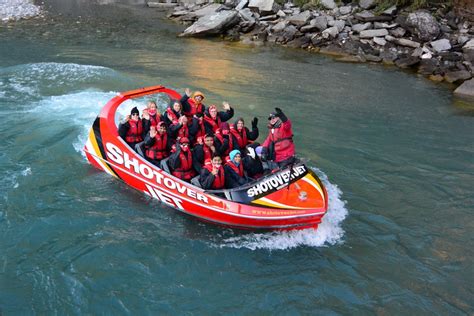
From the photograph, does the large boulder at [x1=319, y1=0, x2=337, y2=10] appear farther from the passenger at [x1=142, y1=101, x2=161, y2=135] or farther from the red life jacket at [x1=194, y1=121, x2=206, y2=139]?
the passenger at [x1=142, y1=101, x2=161, y2=135]

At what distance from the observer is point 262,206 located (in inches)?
291

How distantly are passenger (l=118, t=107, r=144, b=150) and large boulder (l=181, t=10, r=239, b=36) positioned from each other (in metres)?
17.5

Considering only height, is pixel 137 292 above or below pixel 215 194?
below

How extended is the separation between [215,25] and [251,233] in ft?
65.6

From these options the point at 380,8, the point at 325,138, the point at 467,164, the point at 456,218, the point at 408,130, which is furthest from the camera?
the point at 380,8

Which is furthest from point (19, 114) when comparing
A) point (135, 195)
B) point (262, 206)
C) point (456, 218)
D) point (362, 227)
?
point (456, 218)

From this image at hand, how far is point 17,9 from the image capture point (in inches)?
1246

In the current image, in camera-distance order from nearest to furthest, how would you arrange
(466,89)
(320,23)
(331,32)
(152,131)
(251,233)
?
(251,233), (152,131), (466,89), (331,32), (320,23)

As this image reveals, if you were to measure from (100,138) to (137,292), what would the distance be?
4068 millimetres

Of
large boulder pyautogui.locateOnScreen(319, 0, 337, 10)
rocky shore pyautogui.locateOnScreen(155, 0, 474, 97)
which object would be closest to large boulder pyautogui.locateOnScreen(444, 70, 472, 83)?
rocky shore pyautogui.locateOnScreen(155, 0, 474, 97)

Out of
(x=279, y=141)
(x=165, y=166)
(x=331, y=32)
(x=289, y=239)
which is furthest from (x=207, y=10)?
(x=289, y=239)

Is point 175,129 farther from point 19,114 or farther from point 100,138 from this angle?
point 19,114

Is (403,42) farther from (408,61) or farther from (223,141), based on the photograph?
(223,141)

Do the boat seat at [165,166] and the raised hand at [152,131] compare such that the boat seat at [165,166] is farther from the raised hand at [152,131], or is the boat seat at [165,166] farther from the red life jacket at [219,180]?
the red life jacket at [219,180]
